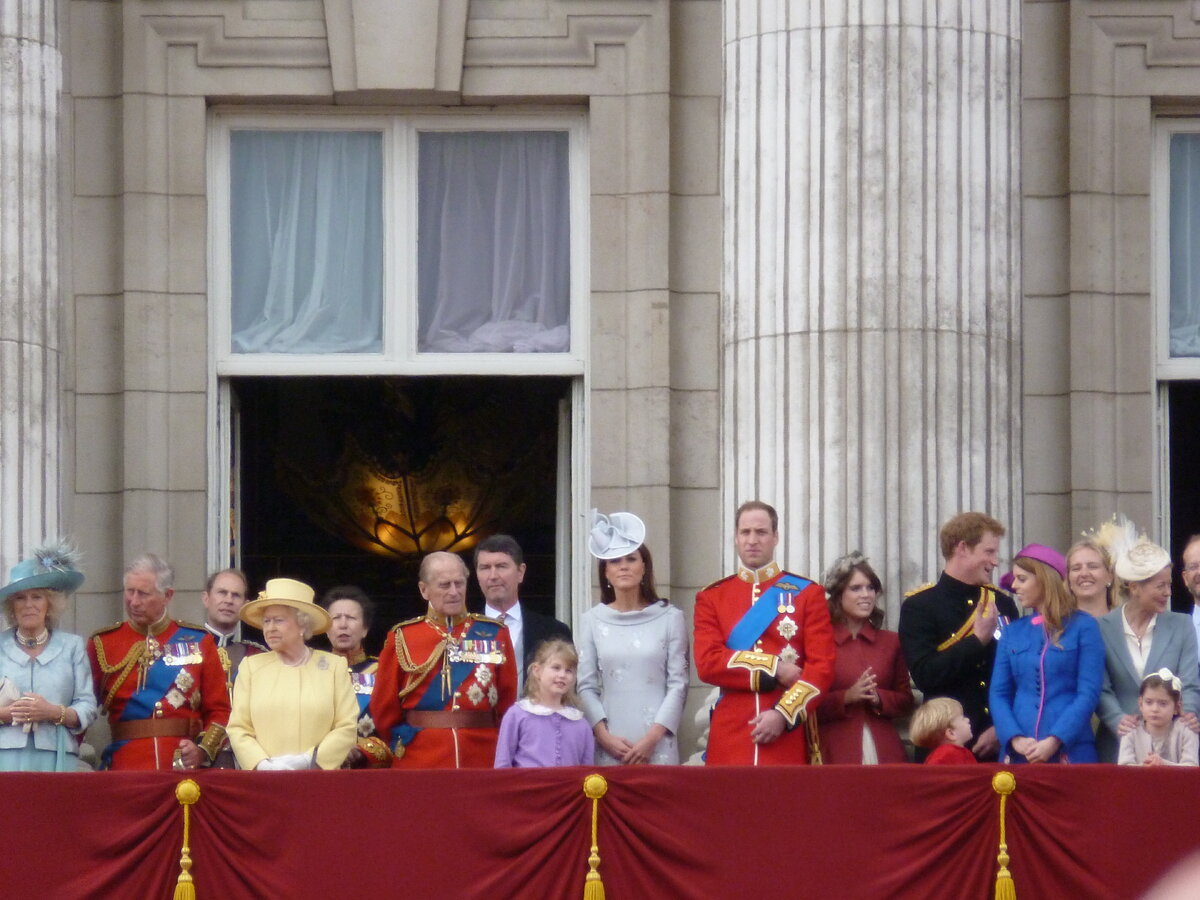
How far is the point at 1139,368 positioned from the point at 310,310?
4972 mm

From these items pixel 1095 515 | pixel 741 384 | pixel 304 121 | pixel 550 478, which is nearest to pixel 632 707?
pixel 741 384

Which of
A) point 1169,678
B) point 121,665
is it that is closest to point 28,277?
point 121,665

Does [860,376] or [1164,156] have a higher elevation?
[1164,156]

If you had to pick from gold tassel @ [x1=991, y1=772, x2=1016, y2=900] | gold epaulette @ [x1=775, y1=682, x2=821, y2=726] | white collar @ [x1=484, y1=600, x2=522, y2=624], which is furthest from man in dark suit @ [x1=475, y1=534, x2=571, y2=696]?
gold tassel @ [x1=991, y1=772, x2=1016, y2=900]

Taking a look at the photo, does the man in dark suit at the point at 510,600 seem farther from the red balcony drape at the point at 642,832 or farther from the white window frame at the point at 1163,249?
the white window frame at the point at 1163,249

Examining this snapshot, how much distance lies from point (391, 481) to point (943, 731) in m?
9.74

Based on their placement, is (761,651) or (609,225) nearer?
(761,651)

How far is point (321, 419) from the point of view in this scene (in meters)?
19.4

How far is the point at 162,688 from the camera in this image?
11.1 m

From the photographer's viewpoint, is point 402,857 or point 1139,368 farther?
point 1139,368

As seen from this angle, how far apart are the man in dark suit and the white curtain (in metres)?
4.90

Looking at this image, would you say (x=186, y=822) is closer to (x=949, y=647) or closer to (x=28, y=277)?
(x=949, y=647)

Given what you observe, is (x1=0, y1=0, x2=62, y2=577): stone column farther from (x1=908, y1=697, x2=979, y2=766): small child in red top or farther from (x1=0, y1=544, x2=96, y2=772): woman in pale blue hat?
(x1=908, y1=697, x2=979, y2=766): small child in red top

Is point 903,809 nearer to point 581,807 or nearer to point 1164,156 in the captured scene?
point 581,807
